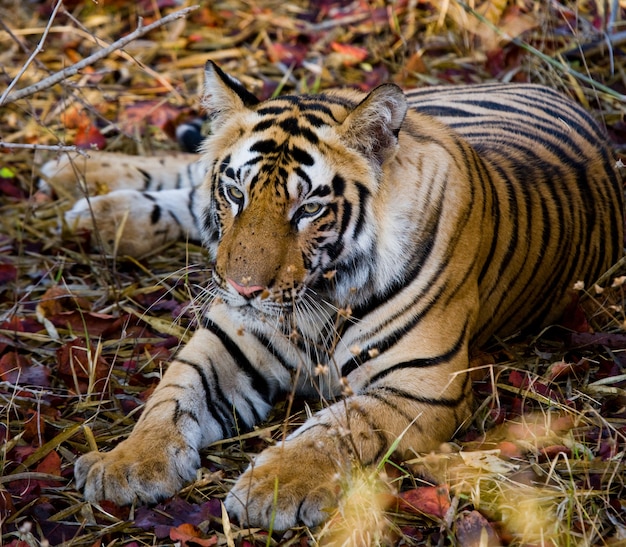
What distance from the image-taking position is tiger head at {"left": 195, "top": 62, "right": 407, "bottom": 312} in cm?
242

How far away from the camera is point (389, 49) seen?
16.4ft

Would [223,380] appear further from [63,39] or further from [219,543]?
[63,39]

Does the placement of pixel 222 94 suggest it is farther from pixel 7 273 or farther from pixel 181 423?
pixel 7 273

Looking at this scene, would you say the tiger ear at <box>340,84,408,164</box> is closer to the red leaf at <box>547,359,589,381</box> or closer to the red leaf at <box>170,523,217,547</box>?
the red leaf at <box>547,359,589,381</box>

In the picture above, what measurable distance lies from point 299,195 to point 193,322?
29.3 inches

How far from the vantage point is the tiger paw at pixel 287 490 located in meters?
2.21

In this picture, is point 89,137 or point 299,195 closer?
point 299,195

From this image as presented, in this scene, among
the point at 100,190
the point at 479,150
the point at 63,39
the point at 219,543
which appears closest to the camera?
the point at 219,543

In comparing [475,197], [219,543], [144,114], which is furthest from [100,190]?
[219,543]

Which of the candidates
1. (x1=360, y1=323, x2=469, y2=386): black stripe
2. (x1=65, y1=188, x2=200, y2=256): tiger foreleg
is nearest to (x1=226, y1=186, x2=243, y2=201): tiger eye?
(x1=360, y1=323, x2=469, y2=386): black stripe

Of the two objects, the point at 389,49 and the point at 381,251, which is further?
the point at 389,49

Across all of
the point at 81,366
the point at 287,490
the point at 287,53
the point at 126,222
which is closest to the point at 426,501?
the point at 287,490

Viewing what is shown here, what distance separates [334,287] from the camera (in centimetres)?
261

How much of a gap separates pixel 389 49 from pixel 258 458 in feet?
10.2
